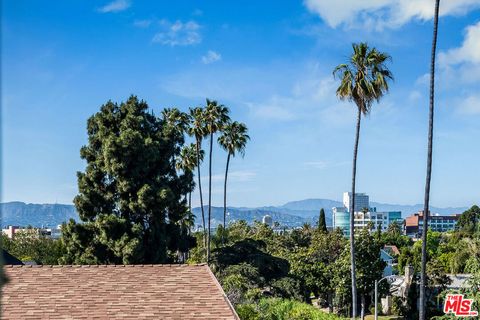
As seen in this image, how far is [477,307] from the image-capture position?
2647cm

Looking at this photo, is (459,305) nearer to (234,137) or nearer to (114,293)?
(114,293)

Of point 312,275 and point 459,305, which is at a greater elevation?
point 459,305

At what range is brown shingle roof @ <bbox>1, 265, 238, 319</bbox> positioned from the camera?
1870 centimetres

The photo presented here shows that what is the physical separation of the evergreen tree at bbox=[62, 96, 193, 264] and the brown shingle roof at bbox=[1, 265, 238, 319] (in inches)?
662

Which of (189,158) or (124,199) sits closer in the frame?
(124,199)

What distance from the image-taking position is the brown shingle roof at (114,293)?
736 inches

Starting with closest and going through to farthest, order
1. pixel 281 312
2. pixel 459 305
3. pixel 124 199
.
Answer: pixel 459 305
pixel 281 312
pixel 124 199

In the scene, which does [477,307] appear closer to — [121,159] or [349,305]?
[121,159]

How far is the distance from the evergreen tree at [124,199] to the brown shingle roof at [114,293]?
16812 millimetres

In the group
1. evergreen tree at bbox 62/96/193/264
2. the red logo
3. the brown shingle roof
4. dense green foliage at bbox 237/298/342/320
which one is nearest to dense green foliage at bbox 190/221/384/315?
dense green foliage at bbox 237/298/342/320

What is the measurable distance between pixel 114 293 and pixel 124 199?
22.1 m

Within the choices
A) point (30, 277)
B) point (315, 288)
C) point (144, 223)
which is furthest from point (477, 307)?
point (315, 288)

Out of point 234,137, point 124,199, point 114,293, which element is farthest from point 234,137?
point 114,293

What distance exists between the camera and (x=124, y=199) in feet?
137
